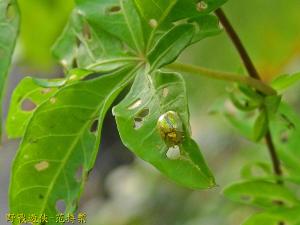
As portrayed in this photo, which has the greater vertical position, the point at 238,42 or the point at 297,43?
the point at 238,42

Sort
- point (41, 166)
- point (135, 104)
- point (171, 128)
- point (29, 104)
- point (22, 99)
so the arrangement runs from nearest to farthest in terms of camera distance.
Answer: point (171, 128) → point (135, 104) → point (41, 166) → point (22, 99) → point (29, 104)

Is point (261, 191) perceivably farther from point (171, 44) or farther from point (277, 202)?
point (171, 44)

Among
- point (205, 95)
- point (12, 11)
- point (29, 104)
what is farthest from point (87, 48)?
point (29, 104)

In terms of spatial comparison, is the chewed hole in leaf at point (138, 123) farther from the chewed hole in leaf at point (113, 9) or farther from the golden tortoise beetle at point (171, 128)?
the chewed hole in leaf at point (113, 9)

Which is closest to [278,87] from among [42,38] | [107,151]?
[42,38]

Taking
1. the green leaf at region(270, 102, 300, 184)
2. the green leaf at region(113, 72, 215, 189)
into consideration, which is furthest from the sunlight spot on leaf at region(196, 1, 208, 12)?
the green leaf at region(270, 102, 300, 184)

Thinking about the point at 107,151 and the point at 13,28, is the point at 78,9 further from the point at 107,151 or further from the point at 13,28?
the point at 107,151

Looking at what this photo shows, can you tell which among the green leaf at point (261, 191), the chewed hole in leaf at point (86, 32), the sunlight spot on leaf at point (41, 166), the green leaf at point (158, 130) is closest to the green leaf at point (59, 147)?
the sunlight spot on leaf at point (41, 166)
